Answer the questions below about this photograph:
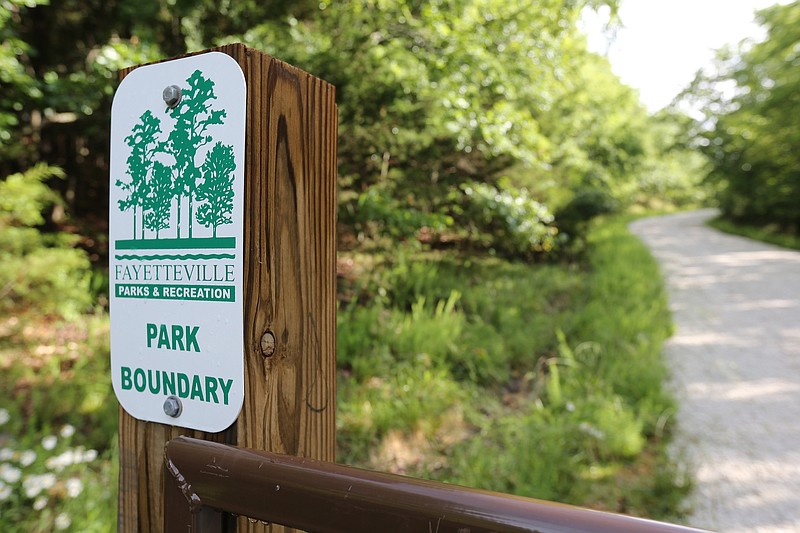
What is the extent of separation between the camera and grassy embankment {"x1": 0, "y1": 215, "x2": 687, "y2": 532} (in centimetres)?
295

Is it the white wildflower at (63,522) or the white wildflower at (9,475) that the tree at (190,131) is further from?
the white wildflower at (9,475)

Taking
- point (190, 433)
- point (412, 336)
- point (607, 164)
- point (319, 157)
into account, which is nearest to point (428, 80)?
point (412, 336)

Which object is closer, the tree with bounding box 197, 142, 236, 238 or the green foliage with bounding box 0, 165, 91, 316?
the tree with bounding box 197, 142, 236, 238

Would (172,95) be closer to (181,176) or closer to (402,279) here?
(181,176)

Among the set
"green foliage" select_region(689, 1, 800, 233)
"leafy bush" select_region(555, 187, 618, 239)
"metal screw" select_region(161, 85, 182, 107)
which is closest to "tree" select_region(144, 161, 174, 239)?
"metal screw" select_region(161, 85, 182, 107)

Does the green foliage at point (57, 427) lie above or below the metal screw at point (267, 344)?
below

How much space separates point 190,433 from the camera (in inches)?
37.0

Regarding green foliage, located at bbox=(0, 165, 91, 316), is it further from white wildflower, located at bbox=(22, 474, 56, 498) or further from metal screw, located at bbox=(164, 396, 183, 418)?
metal screw, located at bbox=(164, 396, 183, 418)

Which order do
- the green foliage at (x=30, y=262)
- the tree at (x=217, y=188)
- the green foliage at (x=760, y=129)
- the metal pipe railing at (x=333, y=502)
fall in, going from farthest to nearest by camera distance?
the green foliage at (x=760, y=129) < the green foliage at (x=30, y=262) < the tree at (x=217, y=188) < the metal pipe railing at (x=333, y=502)

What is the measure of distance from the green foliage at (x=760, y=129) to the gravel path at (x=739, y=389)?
176 inches

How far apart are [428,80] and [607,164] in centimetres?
651

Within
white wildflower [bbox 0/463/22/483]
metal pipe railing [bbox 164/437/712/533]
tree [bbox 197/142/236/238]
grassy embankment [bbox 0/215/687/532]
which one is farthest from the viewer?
grassy embankment [bbox 0/215/687/532]

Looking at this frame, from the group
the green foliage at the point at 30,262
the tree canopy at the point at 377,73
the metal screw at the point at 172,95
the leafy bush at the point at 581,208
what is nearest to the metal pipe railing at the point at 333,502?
the metal screw at the point at 172,95

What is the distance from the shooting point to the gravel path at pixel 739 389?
328 cm
